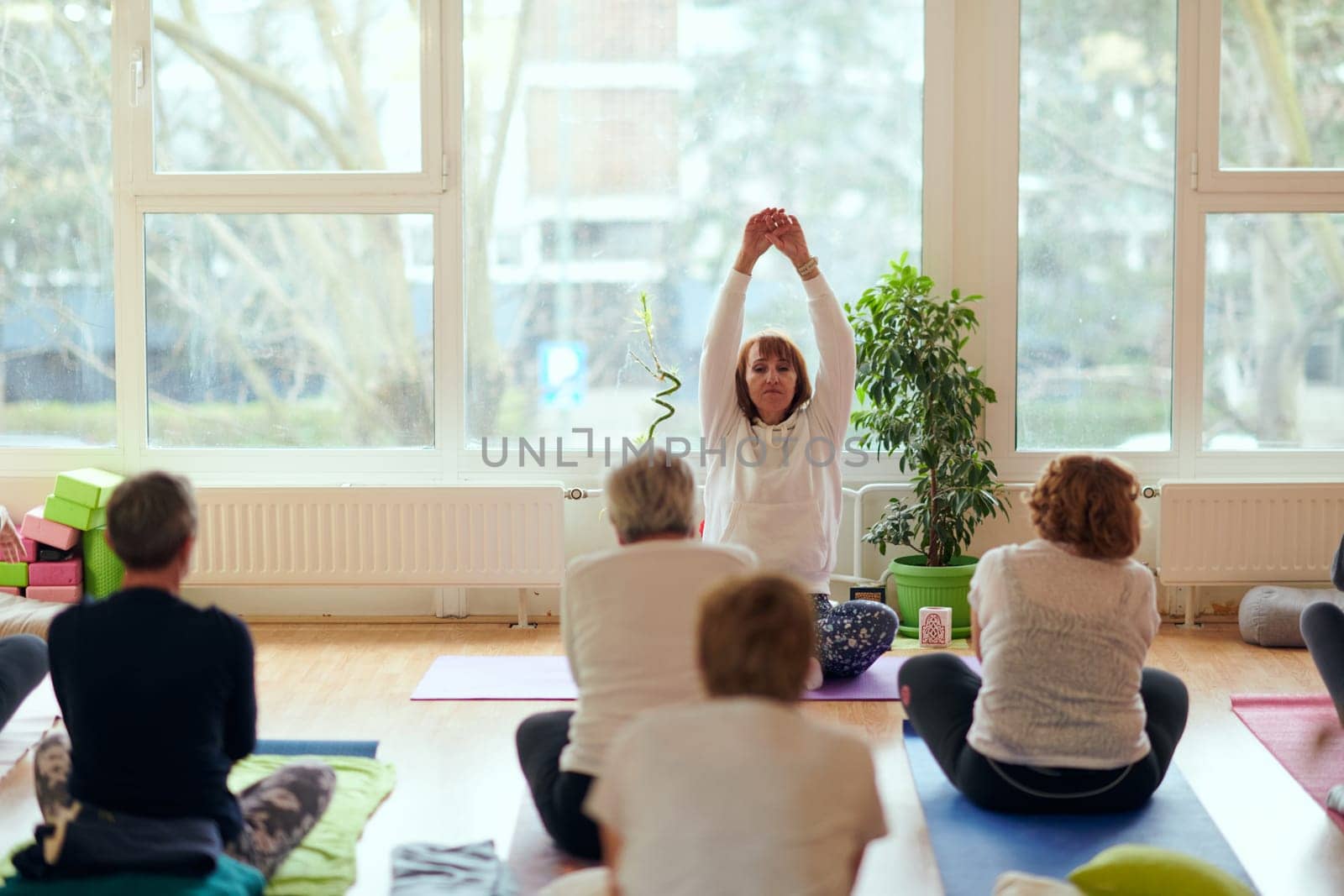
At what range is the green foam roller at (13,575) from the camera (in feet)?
15.7

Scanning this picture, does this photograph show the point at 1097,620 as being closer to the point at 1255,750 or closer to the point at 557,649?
the point at 1255,750

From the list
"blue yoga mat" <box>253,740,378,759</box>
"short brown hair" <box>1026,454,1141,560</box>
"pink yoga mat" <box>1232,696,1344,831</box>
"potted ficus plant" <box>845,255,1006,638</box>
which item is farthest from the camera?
"potted ficus plant" <box>845,255,1006,638</box>

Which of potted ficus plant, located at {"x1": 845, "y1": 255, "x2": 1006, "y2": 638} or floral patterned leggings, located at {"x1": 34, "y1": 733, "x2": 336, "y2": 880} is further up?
potted ficus plant, located at {"x1": 845, "y1": 255, "x2": 1006, "y2": 638}

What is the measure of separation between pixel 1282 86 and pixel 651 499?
142 inches

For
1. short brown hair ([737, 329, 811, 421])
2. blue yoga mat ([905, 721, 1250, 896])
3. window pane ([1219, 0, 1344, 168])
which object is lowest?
blue yoga mat ([905, 721, 1250, 896])

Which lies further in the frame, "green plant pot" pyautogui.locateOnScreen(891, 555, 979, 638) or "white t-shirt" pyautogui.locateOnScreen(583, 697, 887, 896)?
"green plant pot" pyautogui.locateOnScreen(891, 555, 979, 638)

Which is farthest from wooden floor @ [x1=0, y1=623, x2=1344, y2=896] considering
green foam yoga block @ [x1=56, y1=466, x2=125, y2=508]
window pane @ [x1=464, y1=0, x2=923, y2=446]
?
window pane @ [x1=464, y1=0, x2=923, y2=446]

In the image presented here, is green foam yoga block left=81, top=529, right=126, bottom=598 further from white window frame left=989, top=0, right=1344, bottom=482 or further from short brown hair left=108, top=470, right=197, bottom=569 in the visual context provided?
white window frame left=989, top=0, right=1344, bottom=482

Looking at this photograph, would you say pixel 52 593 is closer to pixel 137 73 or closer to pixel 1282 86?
pixel 137 73

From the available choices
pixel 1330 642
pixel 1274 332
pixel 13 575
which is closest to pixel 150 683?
pixel 1330 642

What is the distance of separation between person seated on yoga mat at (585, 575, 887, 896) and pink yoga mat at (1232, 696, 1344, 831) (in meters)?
1.61

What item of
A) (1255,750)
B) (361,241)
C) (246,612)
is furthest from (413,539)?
(1255,750)

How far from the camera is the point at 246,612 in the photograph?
509cm

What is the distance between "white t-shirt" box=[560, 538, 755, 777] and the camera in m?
2.35
